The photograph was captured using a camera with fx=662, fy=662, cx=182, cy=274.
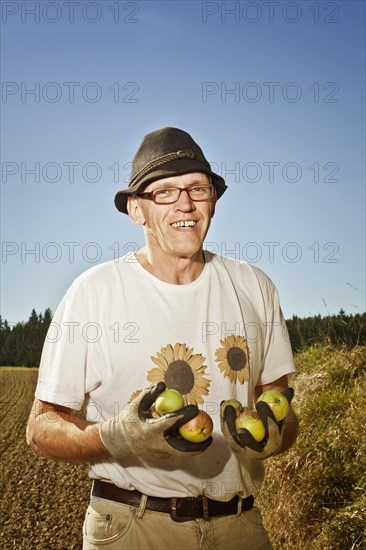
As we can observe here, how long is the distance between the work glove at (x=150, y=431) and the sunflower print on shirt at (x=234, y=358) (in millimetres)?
414

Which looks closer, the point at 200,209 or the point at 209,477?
the point at 209,477

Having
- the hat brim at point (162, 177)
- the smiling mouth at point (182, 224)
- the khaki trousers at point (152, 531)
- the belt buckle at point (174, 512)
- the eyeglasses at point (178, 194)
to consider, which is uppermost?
the hat brim at point (162, 177)

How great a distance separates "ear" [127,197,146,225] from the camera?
3.29 meters

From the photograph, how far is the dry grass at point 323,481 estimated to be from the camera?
17.8 feet

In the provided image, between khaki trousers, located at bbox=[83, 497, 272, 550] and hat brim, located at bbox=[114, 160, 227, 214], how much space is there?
1437 millimetres

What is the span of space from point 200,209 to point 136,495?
52.0 inches

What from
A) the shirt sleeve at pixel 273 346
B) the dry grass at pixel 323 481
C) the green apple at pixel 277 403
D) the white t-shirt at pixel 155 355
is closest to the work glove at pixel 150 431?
the white t-shirt at pixel 155 355

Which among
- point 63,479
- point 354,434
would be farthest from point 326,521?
point 63,479

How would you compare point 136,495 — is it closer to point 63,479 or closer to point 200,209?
point 200,209

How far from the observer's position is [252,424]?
111 inches

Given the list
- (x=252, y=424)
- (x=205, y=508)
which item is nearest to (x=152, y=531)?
(x=205, y=508)

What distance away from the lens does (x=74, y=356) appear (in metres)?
2.91

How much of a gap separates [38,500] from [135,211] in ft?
27.4

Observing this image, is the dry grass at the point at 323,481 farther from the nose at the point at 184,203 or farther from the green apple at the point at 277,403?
the nose at the point at 184,203
